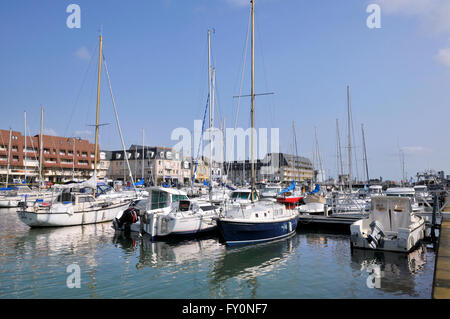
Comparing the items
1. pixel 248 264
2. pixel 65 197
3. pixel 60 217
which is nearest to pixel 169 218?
pixel 248 264

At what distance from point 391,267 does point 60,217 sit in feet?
83.2

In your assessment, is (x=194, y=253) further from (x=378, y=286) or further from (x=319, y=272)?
(x=378, y=286)

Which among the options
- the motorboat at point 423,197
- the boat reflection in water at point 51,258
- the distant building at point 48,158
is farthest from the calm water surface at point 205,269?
the distant building at point 48,158

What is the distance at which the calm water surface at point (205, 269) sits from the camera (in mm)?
12500

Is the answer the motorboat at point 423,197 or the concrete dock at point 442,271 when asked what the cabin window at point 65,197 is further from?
the motorboat at point 423,197

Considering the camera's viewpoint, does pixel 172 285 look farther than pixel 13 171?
No

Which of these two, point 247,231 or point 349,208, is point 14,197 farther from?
point 349,208

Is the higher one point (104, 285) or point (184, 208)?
point (184, 208)

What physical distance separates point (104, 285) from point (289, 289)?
7498 millimetres

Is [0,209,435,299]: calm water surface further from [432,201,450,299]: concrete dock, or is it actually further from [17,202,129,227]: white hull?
[17,202,129,227]: white hull

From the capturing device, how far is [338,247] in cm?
2080
